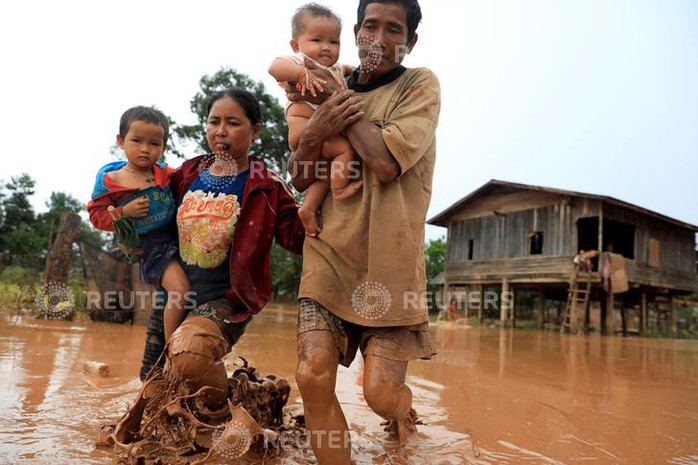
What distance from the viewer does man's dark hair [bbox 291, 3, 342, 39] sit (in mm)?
2182

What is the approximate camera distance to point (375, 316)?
1913 millimetres

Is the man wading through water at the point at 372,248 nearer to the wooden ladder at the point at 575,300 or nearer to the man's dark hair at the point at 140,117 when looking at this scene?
the man's dark hair at the point at 140,117

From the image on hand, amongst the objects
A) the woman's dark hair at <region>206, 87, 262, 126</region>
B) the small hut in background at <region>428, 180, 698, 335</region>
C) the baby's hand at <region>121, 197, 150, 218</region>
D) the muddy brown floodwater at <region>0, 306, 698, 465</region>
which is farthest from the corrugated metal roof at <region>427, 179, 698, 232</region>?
the baby's hand at <region>121, 197, 150, 218</region>

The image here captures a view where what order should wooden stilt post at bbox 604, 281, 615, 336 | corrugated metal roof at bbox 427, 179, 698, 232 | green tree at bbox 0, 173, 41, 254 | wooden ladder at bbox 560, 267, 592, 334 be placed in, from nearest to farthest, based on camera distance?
wooden ladder at bbox 560, 267, 592, 334
wooden stilt post at bbox 604, 281, 615, 336
corrugated metal roof at bbox 427, 179, 698, 232
green tree at bbox 0, 173, 41, 254

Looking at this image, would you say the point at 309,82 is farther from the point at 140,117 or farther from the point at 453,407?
the point at 453,407

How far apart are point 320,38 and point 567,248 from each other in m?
17.2

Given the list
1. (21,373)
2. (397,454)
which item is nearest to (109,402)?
(21,373)

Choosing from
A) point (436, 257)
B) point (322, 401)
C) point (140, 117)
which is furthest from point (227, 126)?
point (436, 257)

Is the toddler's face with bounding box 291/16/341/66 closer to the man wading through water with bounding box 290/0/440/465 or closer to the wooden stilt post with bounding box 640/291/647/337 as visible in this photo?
the man wading through water with bounding box 290/0/440/465

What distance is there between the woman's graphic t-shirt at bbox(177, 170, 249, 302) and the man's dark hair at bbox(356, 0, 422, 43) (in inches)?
38.6

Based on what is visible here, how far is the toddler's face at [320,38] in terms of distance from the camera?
2152 millimetres

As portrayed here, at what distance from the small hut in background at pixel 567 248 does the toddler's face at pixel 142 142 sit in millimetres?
15812

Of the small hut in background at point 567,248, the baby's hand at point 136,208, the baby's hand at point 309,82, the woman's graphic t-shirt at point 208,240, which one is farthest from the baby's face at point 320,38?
the small hut in background at point 567,248

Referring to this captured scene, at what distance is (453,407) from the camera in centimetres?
377
